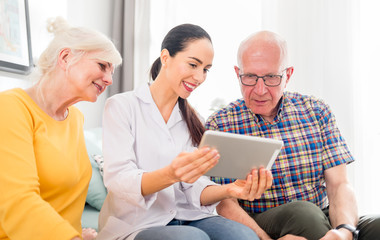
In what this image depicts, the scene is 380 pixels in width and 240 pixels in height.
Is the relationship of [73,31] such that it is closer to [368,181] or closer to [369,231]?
[369,231]

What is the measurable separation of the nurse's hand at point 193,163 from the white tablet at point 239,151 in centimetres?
3

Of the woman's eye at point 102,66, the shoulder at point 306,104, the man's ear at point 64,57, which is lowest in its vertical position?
the shoulder at point 306,104

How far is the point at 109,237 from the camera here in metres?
1.28

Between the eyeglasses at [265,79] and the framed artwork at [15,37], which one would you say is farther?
the framed artwork at [15,37]

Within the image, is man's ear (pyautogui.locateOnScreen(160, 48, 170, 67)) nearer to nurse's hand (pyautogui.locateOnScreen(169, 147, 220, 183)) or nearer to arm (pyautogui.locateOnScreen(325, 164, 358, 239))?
nurse's hand (pyautogui.locateOnScreen(169, 147, 220, 183))

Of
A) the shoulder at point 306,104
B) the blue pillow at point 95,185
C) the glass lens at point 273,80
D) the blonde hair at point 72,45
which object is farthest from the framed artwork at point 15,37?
the shoulder at point 306,104

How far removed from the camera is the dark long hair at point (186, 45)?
146 cm

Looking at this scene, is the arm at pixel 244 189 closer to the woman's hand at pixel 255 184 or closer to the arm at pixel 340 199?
the woman's hand at pixel 255 184

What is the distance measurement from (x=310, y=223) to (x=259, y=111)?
0.58 metres

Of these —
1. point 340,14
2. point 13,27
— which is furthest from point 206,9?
point 13,27

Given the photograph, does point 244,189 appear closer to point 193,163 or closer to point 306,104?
point 193,163

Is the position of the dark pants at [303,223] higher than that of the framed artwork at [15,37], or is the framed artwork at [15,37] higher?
the framed artwork at [15,37]

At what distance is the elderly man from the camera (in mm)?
1612

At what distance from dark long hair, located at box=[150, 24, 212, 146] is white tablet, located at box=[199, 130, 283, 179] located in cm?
29
